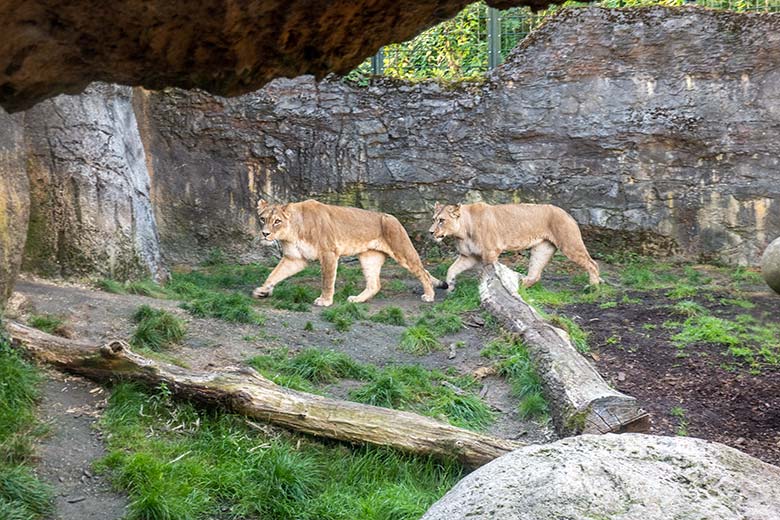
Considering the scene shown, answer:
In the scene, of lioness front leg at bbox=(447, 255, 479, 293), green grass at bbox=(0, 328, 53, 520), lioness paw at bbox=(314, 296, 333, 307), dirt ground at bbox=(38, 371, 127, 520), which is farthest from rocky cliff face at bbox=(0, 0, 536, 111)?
lioness front leg at bbox=(447, 255, 479, 293)

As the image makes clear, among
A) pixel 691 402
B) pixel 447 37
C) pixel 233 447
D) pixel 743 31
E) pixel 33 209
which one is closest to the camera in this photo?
pixel 233 447

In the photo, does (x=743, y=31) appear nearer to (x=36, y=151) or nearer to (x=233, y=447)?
(x=36, y=151)

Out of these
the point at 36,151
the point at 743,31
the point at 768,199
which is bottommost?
the point at 768,199

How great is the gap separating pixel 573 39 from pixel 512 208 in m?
3.39

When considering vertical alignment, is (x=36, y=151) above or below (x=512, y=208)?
above

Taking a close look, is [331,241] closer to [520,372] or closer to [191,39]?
[520,372]

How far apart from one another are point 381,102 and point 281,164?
6.60ft

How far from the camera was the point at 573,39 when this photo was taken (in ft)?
49.9

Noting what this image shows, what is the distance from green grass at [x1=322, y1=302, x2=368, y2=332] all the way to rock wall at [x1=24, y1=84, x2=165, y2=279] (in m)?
2.45

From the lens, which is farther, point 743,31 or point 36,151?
point 743,31

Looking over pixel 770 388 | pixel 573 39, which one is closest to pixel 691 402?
pixel 770 388

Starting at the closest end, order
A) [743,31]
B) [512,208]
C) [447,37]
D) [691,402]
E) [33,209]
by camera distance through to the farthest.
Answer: [691,402] < [33,209] < [512,208] < [743,31] < [447,37]

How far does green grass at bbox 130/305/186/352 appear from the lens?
26.9 feet

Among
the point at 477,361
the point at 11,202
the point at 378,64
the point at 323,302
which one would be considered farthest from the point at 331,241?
the point at 11,202
